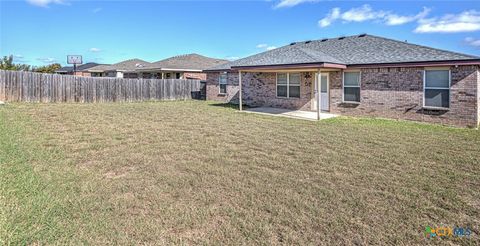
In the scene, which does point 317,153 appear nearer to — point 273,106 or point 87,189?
point 87,189

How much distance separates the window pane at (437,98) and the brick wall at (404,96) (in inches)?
7.1

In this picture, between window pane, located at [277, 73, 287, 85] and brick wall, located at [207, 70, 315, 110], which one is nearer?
brick wall, located at [207, 70, 315, 110]

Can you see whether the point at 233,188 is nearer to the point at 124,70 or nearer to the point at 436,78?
the point at 436,78

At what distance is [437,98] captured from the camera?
37.6 feet

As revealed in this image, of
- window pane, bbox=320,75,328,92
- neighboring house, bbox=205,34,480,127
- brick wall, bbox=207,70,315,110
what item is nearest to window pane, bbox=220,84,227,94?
brick wall, bbox=207,70,315,110

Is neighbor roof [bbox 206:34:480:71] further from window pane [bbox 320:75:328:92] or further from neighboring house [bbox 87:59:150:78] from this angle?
neighboring house [bbox 87:59:150:78]

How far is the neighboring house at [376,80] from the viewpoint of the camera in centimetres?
1087

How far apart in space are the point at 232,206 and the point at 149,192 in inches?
52.1

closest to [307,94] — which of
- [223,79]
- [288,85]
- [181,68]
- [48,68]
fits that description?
[288,85]

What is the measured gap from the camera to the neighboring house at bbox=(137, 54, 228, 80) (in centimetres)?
2737

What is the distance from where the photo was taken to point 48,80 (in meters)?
18.2

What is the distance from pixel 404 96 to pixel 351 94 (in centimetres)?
227

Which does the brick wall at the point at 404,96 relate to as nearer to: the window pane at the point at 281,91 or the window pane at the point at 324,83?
the window pane at the point at 324,83

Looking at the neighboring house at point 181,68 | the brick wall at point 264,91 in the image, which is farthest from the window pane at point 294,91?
the neighboring house at point 181,68
